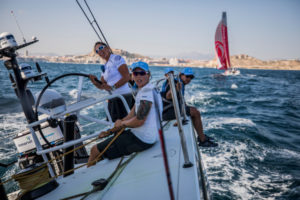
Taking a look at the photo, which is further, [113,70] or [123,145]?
[113,70]

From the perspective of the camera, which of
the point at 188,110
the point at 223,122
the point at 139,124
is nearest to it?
the point at 139,124

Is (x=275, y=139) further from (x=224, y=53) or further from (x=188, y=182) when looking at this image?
(x=224, y=53)

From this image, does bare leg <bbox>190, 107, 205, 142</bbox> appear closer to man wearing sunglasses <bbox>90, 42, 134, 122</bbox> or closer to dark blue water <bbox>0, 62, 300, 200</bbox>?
dark blue water <bbox>0, 62, 300, 200</bbox>

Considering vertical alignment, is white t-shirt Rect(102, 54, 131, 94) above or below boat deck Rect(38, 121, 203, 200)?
above

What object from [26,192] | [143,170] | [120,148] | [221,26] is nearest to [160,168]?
[143,170]

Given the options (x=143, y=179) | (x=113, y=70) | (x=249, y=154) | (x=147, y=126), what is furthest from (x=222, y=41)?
(x=143, y=179)

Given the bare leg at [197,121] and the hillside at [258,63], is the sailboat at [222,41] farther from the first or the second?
the hillside at [258,63]

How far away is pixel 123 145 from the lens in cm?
232

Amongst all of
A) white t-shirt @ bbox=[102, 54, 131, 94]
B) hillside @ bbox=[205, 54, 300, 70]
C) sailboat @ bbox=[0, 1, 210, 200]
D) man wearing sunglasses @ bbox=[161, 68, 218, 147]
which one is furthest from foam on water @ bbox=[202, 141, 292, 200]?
hillside @ bbox=[205, 54, 300, 70]

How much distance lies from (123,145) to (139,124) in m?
0.38

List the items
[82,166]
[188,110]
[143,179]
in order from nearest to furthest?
[143,179], [82,166], [188,110]

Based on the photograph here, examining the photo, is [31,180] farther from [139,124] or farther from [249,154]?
[249,154]

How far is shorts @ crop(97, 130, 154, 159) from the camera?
230 cm

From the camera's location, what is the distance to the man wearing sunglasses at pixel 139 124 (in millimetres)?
2014
